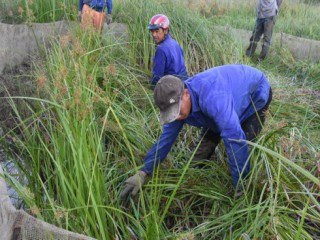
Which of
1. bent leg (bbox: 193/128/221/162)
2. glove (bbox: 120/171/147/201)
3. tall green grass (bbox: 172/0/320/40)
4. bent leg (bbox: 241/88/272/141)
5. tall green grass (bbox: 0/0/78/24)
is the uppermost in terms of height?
tall green grass (bbox: 0/0/78/24)

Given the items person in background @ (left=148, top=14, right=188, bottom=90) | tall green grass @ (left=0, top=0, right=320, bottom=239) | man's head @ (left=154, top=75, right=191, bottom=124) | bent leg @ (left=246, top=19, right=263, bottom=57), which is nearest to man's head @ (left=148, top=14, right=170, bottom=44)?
person in background @ (left=148, top=14, right=188, bottom=90)

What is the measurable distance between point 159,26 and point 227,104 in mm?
1754

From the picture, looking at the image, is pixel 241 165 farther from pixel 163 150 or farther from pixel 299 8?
pixel 299 8

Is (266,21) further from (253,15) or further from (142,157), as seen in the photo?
(142,157)

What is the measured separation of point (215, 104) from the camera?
1.94m

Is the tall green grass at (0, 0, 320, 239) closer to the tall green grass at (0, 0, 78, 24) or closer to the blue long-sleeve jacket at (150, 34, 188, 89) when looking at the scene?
the blue long-sleeve jacket at (150, 34, 188, 89)

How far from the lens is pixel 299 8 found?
28.1ft

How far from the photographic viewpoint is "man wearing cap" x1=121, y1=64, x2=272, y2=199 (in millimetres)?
1917

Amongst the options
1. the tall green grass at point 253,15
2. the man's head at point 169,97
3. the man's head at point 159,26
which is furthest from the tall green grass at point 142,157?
the tall green grass at point 253,15

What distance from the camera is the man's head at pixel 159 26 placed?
3479 millimetres

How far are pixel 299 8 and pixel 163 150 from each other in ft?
24.6

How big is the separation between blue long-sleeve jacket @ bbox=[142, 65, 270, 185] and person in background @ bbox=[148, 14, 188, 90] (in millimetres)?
1219

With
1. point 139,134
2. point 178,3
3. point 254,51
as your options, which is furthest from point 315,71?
point 139,134

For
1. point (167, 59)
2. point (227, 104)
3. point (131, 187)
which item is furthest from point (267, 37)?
point (131, 187)
